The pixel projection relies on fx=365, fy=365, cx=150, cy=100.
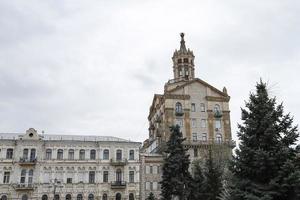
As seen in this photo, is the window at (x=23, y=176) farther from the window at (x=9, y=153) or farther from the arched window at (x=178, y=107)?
the arched window at (x=178, y=107)

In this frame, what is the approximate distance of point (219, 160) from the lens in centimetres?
5138

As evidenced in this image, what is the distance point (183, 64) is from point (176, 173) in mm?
34483

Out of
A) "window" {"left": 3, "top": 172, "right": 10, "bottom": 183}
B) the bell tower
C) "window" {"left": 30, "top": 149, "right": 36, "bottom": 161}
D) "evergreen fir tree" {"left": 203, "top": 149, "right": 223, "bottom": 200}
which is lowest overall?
"evergreen fir tree" {"left": 203, "top": 149, "right": 223, "bottom": 200}

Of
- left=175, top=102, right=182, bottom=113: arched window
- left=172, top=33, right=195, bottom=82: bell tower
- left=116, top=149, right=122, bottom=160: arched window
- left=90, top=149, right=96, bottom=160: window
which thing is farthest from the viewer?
left=172, top=33, right=195, bottom=82: bell tower

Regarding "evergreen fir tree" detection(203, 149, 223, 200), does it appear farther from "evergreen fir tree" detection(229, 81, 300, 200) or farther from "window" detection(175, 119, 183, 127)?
"window" detection(175, 119, 183, 127)

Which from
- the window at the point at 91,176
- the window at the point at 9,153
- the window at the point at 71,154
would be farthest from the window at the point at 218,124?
the window at the point at 9,153

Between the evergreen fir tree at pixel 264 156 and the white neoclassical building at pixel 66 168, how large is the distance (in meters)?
37.1

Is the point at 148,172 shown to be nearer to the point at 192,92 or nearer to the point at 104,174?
the point at 104,174

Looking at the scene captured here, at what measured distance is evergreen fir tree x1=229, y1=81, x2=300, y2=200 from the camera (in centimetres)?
2072

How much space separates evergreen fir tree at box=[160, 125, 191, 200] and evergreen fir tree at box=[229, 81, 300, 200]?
17.3m

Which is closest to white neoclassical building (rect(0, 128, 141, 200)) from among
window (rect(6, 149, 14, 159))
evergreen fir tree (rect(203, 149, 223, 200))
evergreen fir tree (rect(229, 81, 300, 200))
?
window (rect(6, 149, 14, 159))

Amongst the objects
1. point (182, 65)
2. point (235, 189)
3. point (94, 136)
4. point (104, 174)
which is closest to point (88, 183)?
point (104, 174)

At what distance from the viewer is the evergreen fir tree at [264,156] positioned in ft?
68.0

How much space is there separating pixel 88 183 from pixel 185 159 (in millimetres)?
21884
